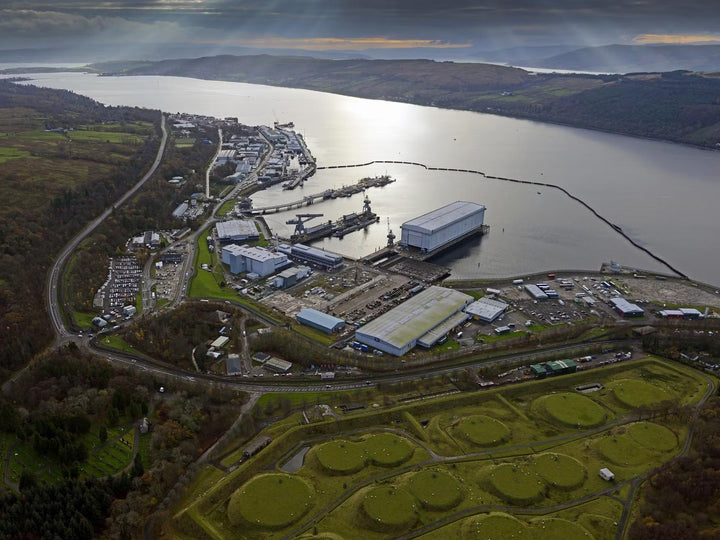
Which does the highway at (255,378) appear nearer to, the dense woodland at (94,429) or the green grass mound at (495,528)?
the dense woodland at (94,429)

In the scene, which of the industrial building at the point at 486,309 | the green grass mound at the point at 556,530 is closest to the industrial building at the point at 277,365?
the industrial building at the point at 486,309

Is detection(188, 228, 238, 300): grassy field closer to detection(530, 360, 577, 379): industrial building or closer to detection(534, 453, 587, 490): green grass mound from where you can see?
detection(530, 360, 577, 379): industrial building

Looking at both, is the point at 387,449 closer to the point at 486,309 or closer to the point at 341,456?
the point at 341,456

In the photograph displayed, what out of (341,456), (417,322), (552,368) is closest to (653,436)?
(552,368)

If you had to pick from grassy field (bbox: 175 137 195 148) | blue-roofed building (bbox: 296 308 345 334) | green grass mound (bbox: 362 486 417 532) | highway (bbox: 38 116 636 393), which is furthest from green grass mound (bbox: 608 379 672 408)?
grassy field (bbox: 175 137 195 148)

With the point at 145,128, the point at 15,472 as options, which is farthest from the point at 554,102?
Result: the point at 15,472

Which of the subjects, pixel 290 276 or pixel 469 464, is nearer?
pixel 469 464

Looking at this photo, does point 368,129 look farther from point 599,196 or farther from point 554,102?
point 599,196
